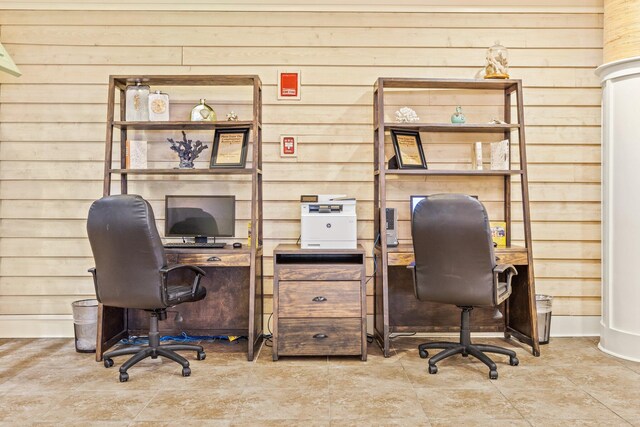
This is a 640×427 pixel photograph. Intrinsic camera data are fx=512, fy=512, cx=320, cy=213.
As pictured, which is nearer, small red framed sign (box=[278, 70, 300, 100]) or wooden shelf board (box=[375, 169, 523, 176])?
wooden shelf board (box=[375, 169, 523, 176])

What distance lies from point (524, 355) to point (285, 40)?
2.91 metres

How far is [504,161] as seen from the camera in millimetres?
3760

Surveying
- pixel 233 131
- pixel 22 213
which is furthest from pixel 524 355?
pixel 22 213

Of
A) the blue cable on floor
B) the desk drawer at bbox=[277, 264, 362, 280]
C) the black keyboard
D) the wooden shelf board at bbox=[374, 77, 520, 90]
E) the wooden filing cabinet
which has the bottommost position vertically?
the blue cable on floor

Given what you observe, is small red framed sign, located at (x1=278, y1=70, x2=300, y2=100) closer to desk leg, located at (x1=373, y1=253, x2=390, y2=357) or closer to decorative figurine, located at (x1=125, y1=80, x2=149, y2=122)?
decorative figurine, located at (x1=125, y1=80, x2=149, y2=122)

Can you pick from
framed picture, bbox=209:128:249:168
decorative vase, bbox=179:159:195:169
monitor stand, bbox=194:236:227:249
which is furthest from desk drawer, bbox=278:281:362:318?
decorative vase, bbox=179:159:195:169

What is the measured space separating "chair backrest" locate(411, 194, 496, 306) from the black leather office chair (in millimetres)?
1524

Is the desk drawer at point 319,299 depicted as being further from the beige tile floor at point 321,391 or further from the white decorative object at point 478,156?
the white decorative object at point 478,156

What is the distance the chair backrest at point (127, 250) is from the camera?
2943mm

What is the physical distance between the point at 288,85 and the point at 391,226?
4.45 ft

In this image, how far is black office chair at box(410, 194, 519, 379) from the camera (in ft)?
9.73

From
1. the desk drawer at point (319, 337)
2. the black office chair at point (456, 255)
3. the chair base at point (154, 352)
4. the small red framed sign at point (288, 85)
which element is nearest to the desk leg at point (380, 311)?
the desk drawer at point (319, 337)

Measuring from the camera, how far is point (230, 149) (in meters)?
3.82

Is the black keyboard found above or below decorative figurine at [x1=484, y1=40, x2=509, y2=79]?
below
